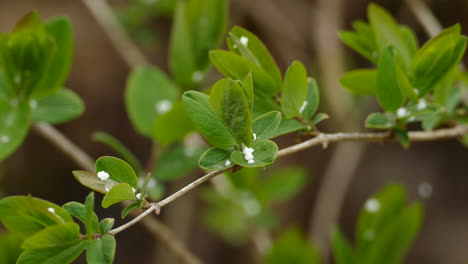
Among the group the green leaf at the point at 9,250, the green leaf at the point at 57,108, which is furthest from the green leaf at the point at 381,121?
the green leaf at the point at 9,250

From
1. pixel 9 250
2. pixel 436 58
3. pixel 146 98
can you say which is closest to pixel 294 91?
pixel 436 58

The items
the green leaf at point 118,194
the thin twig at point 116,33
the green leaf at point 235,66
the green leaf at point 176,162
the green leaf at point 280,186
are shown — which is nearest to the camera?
the green leaf at point 118,194

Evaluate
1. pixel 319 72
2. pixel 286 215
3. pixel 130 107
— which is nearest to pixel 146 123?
pixel 130 107

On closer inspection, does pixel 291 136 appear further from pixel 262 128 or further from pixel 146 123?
pixel 262 128

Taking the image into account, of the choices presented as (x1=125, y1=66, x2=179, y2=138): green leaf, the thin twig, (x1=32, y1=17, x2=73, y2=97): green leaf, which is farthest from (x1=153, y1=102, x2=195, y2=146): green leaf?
the thin twig

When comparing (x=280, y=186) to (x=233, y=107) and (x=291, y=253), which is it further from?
(x=233, y=107)

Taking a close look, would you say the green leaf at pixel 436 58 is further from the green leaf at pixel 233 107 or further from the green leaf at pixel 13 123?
the green leaf at pixel 13 123
